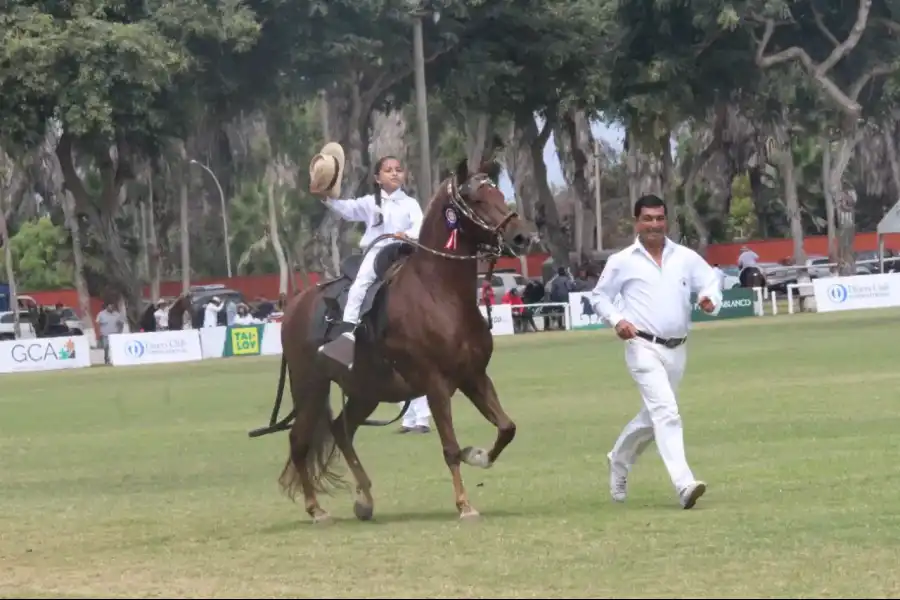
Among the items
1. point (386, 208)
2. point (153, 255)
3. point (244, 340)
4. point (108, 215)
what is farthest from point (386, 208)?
point (153, 255)

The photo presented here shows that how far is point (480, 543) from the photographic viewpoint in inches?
420

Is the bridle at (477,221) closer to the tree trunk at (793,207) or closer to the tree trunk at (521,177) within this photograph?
the tree trunk at (793,207)

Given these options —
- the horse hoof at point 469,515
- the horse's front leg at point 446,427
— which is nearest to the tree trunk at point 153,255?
the horse's front leg at point 446,427

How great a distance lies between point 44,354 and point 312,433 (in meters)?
33.1

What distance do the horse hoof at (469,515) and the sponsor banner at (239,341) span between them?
3407cm

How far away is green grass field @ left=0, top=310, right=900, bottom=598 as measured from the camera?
30.5 feet

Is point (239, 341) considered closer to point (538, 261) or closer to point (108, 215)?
point (108, 215)

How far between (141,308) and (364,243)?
39.4 meters

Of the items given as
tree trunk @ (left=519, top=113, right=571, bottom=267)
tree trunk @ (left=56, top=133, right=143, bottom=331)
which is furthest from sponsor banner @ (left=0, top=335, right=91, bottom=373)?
tree trunk @ (left=519, top=113, right=571, bottom=267)

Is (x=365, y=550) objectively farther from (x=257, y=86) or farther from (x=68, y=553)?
(x=257, y=86)

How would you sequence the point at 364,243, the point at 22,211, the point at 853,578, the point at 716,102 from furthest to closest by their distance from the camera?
the point at 22,211
the point at 716,102
the point at 364,243
the point at 853,578

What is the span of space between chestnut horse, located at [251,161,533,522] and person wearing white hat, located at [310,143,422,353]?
19cm

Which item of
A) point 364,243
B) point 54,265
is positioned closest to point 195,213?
point 54,265

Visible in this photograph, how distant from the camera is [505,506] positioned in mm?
12766
